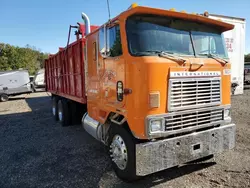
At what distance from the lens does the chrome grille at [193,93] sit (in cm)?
325

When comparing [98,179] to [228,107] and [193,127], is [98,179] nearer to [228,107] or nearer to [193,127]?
[193,127]

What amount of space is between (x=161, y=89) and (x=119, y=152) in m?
1.33

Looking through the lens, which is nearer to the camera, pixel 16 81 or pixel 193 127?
pixel 193 127

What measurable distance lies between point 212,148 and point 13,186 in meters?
3.48

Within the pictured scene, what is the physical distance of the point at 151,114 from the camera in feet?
10.3

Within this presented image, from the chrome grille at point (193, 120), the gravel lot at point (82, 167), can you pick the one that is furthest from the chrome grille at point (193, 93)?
the gravel lot at point (82, 167)

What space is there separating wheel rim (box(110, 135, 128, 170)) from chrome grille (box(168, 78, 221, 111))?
1038 mm

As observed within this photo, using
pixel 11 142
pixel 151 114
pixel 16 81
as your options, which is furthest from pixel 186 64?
pixel 16 81

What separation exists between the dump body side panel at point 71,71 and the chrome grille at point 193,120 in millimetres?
2837

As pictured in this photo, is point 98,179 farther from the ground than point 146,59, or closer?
closer

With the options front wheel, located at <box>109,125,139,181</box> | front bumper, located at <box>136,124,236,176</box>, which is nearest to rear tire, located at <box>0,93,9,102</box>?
front wheel, located at <box>109,125,139,181</box>

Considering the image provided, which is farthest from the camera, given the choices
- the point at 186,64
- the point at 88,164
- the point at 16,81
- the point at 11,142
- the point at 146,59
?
the point at 16,81

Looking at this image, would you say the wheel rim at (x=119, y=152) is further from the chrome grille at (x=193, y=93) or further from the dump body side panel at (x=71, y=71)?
the dump body side panel at (x=71, y=71)

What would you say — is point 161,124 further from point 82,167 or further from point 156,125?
point 82,167
